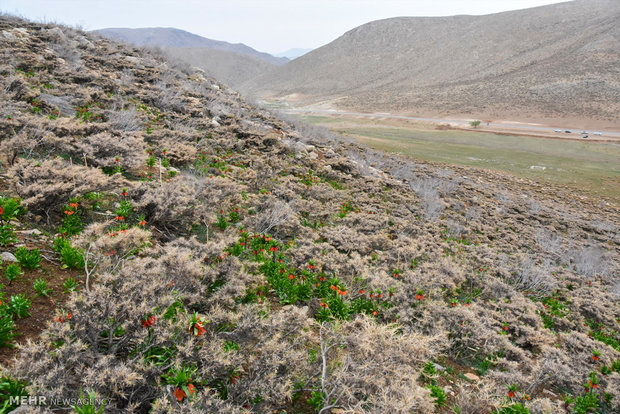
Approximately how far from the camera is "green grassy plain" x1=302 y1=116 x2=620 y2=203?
935 inches

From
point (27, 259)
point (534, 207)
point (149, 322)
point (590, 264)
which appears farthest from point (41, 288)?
point (534, 207)

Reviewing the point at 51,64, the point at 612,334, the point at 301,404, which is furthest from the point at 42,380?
the point at 51,64

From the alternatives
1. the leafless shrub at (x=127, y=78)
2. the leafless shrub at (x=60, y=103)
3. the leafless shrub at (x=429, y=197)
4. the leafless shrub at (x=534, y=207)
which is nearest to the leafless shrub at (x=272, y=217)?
the leafless shrub at (x=429, y=197)

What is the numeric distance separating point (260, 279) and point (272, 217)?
7.94 feet

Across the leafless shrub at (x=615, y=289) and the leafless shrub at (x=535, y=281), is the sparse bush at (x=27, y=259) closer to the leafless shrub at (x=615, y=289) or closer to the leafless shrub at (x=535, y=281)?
the leafless shrub at (x=535, y=281)

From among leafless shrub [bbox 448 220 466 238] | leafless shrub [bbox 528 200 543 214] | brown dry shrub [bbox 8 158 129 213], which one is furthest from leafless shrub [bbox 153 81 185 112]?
leafless shrub [bbox 528 200 543 214]

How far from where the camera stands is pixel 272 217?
6.86 m

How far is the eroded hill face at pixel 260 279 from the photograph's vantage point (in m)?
2.59

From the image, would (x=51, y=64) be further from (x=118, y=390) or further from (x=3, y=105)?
(x=118, y=390)

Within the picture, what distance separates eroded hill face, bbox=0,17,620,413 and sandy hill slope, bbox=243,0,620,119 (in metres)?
59.3

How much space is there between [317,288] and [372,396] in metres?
2.62

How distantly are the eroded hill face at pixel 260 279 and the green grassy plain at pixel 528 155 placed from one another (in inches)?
533

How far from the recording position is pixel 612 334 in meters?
6.38

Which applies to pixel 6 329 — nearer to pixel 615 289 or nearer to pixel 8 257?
pixel 8 257
